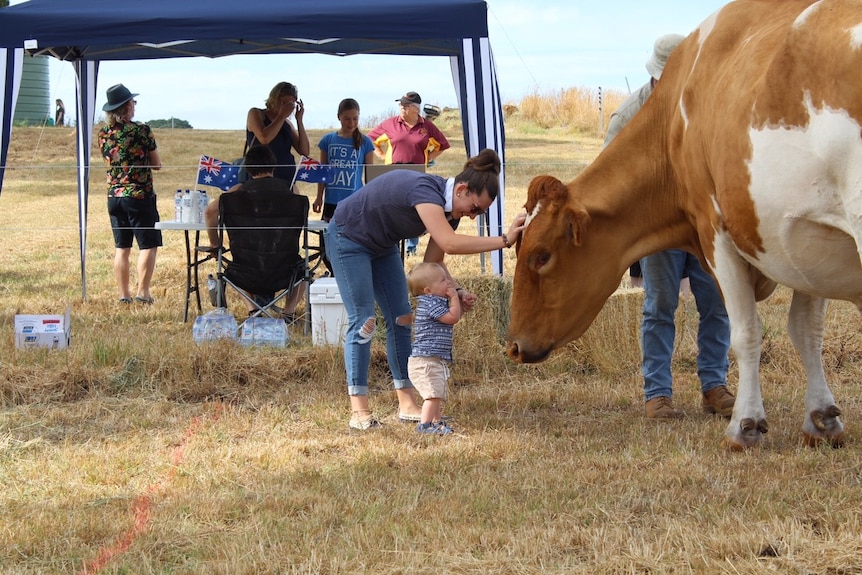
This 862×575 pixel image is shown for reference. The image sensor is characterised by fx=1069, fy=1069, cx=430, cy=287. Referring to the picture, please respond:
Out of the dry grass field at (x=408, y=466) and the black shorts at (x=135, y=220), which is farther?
the black shorts at (x=135, y=220)

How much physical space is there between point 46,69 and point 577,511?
1240 inches

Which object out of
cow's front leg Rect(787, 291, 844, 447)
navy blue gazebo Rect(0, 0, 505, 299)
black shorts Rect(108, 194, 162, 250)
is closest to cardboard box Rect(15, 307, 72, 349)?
navy blue gazebo Rect(0, 0, 505, 299)

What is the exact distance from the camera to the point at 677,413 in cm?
594

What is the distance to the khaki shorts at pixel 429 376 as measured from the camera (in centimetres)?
559

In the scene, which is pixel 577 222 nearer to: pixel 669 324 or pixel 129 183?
pixel 669 324

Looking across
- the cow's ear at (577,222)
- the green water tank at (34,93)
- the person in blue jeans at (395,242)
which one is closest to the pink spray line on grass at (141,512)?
the person in blue jeans at (395,242)

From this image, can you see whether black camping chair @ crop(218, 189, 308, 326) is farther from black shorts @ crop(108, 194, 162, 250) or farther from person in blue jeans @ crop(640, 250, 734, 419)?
person in blue jeans @ crop(640, 250, 734, 419)

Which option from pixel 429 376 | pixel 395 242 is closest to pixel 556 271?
pixel 429 376

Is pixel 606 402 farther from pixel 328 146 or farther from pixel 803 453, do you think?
pixel 328 146

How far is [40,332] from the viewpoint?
24.3ft

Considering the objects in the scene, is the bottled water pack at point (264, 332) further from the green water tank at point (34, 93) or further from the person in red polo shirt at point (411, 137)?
the green water tank at point (34, 93)

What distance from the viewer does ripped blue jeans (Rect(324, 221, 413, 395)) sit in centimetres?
574

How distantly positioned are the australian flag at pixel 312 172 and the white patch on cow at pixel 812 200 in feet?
18.1

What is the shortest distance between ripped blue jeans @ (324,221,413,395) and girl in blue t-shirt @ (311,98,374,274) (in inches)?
151
